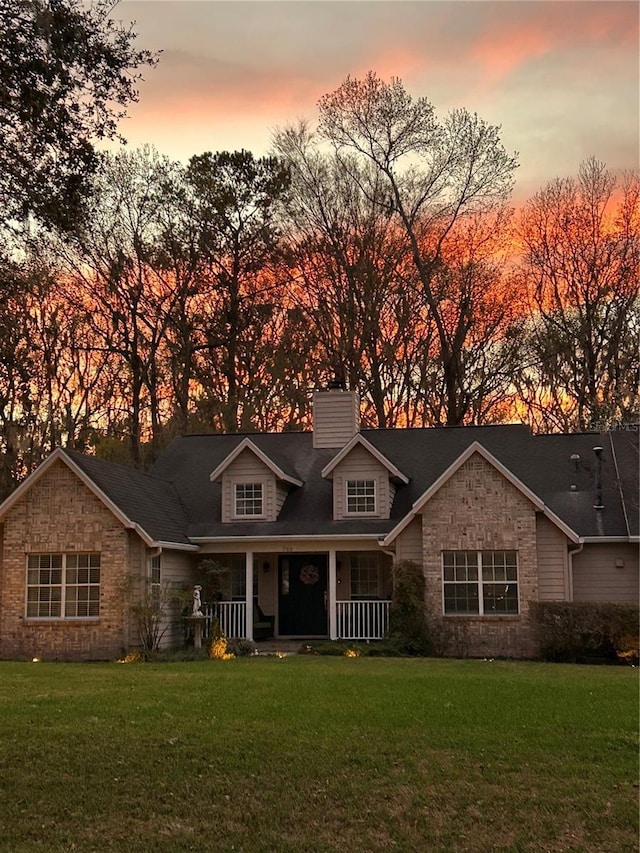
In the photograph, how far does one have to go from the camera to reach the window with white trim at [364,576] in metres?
23.7

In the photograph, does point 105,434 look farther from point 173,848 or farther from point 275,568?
point 173,848

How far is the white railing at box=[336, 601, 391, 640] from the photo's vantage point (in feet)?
72.2

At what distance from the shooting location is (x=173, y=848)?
7.09 metres

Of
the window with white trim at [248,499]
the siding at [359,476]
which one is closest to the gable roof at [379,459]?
the siding at [359,476]

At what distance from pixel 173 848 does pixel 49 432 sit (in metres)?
30.1

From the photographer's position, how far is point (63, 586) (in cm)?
2077

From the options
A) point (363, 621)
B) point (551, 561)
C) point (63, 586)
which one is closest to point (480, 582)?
point (551, 561)

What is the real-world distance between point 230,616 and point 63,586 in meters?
4.32

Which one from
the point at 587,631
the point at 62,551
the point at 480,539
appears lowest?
the point at 587,631

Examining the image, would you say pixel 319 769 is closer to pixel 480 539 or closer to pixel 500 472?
pixel 480 539

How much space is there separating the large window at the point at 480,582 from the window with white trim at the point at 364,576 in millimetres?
3168

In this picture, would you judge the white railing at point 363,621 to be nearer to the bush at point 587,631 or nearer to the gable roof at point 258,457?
the gable roof at point 258,457

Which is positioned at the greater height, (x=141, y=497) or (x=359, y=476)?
(x=359, y=476)

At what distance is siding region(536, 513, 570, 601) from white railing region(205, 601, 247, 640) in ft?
24.2
